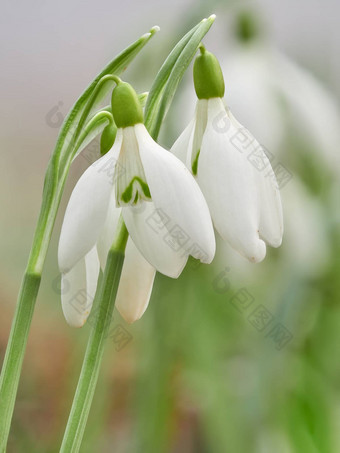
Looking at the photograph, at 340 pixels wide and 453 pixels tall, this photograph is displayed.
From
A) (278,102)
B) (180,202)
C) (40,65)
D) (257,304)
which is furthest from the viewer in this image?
(40,65)

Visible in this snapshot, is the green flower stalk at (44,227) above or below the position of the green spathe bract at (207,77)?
below

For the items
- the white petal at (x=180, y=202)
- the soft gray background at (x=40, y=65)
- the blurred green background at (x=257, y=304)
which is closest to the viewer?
the white petal at (x=180, y=202)

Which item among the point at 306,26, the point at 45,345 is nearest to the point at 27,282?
the point at 45,345

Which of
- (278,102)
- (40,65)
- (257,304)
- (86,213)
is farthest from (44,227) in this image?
(40,65)

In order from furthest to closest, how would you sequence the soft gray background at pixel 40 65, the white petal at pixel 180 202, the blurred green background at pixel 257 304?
the soft gray background at pixel 40 65, the blurred green background at pixel 257 304, the white petal at pixel 180 202

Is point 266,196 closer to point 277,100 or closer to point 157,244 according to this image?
point 157,244

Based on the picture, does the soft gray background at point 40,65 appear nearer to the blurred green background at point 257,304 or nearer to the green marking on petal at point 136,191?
the blurred green background at point 257,304

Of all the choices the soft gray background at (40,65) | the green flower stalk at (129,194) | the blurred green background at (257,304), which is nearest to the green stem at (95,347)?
the green flower stalk at (129,194)

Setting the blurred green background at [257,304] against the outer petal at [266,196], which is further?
the blurred green background at [257,304]
